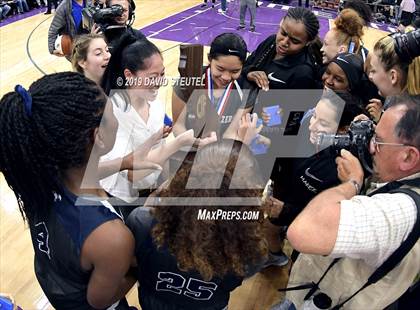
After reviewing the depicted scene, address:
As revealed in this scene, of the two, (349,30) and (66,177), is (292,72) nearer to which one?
(349,30)

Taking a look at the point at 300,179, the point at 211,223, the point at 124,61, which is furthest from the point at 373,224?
the point at 124,61

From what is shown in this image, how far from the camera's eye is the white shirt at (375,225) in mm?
1117

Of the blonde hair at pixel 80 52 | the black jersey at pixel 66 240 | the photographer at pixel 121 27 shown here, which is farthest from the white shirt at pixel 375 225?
the photographer at pixel 121 27

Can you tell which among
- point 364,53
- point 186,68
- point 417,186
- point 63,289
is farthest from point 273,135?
point 63,289

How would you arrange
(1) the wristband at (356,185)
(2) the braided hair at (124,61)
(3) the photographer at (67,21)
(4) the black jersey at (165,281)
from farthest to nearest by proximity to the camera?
1. (3) the photographer at (67,21)
2. (2) the braided hair at (124,61)
3. (1) the wristband at (356,185)
4. (4) the black jersey at (165,281)

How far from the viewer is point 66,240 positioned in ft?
3.82

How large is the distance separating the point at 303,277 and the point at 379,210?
1.79 ft

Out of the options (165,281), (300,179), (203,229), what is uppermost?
(203,229)

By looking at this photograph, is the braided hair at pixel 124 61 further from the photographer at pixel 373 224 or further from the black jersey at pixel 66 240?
the photographer at pixel 373 224

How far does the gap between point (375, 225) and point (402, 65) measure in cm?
108

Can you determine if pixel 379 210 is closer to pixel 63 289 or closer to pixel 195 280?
pixel 195 280

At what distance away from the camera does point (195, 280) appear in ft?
4.04

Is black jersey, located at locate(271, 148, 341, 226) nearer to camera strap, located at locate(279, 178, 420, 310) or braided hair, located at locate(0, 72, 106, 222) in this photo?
camera strap, located at locate(279, 178, 420, 310)

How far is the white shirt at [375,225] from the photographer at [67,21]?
2811 mm
